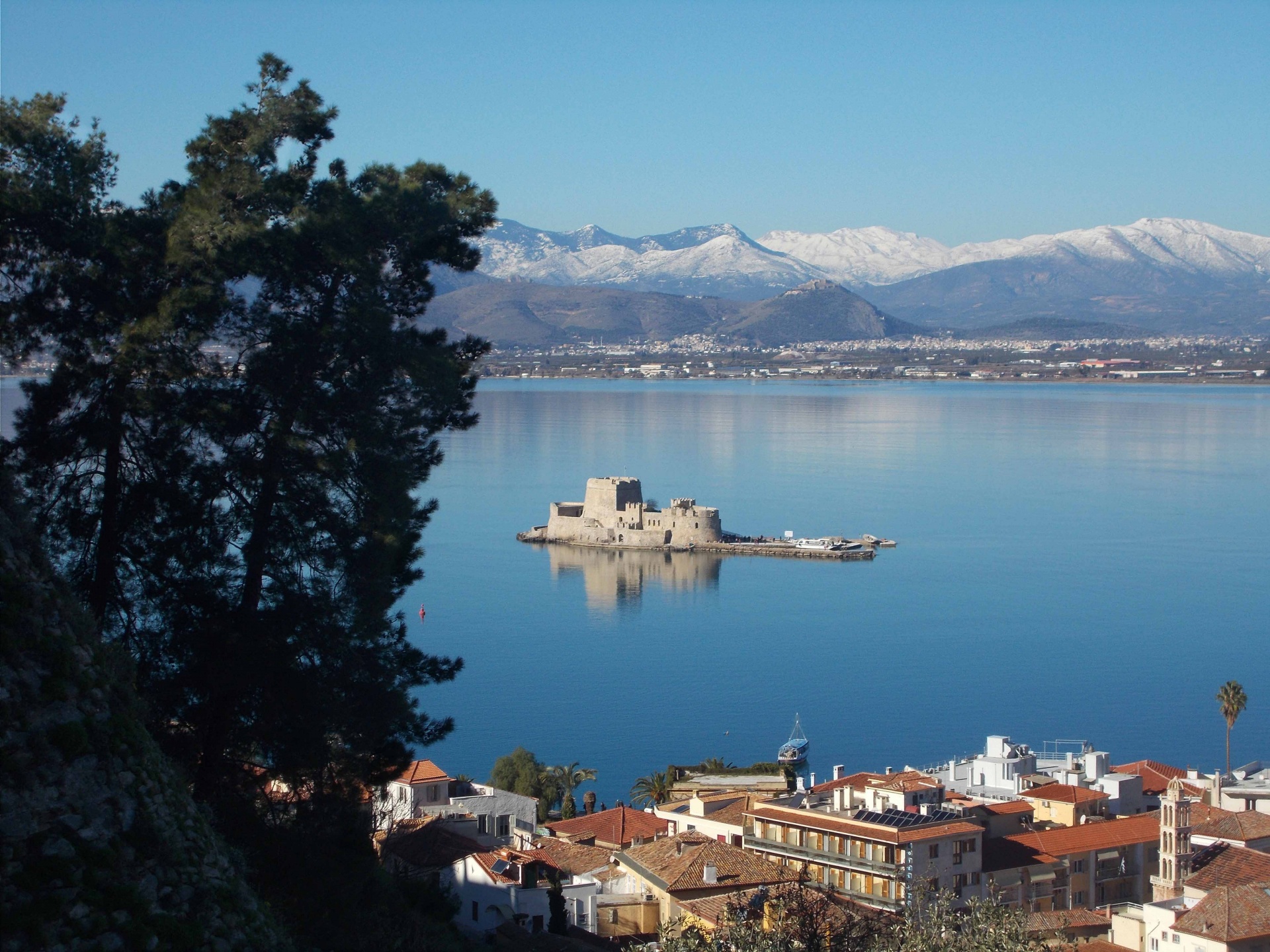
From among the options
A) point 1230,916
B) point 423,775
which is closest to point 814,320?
point 423,775

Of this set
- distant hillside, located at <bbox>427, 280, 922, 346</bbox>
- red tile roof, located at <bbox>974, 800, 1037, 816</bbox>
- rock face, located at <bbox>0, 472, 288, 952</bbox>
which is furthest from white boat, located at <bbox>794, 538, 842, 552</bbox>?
distant hillside, located at <bbox>427, 280, 922, 346</bbox>

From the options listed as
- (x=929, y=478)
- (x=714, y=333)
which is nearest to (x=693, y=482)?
(x=929, y=478)

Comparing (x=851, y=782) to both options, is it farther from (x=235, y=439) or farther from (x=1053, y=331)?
(x=1053, y=331)

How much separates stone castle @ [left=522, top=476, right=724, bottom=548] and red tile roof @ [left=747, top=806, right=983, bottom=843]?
20563mm

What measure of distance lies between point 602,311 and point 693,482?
104m

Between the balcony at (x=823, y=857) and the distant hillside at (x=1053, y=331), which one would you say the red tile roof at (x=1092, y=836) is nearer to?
the balcony at (x=823, y=857)

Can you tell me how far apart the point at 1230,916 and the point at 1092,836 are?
1891mm

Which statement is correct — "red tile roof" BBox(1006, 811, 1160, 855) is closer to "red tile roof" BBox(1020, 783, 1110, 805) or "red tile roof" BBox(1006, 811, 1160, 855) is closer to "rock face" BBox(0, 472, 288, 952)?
"red tile roof" BBox(1020, 783, 1110, 805)

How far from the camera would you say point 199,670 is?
12.4ft

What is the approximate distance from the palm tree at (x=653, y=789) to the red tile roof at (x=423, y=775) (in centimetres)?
232

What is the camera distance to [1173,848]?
6844mm

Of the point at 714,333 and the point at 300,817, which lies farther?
the point at 714,333

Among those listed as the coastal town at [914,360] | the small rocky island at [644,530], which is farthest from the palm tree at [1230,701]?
the coastal town at [914,360]

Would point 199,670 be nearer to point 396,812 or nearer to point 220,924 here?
point 220,924
